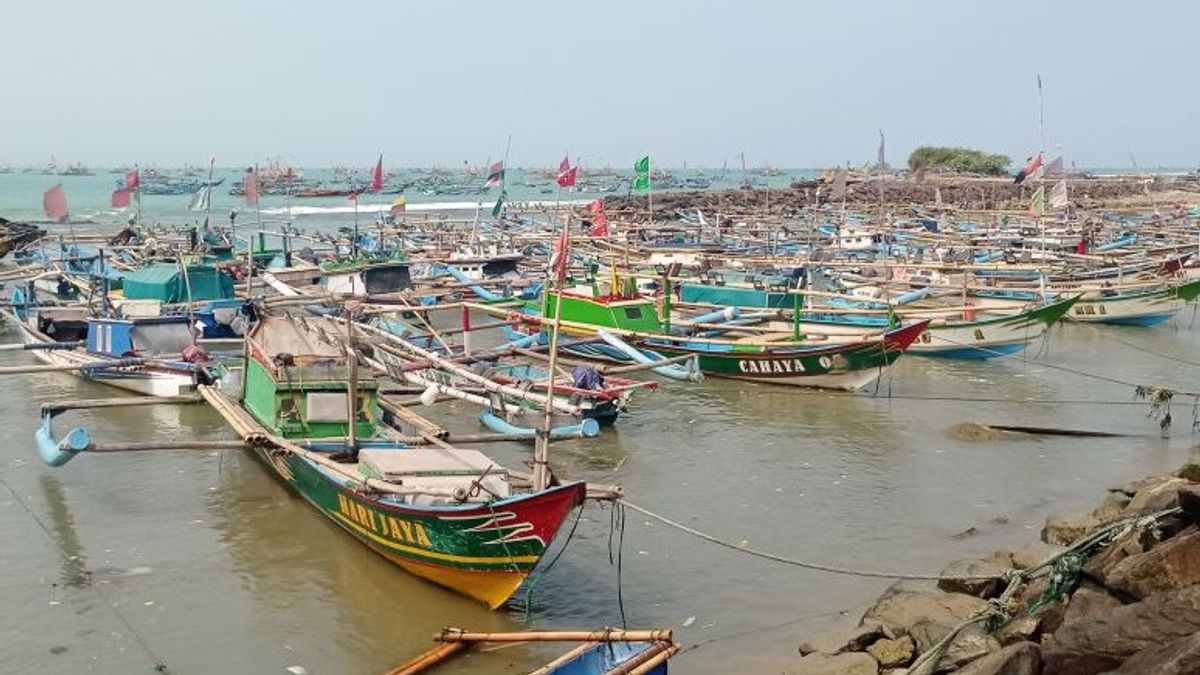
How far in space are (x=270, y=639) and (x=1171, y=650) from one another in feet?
27.5

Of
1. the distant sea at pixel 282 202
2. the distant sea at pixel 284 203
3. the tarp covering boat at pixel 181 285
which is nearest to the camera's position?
the tarp covering boat at pixel 181 285

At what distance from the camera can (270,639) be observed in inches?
482

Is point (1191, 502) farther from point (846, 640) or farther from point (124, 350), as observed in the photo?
point (124, 350)

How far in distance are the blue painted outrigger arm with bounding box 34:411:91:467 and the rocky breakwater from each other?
9287mm

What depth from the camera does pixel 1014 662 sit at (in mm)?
8781

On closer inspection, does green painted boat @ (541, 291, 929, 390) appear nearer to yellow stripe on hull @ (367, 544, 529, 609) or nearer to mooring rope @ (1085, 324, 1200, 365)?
mooring rope @ (1085, 324, 1200, 365)

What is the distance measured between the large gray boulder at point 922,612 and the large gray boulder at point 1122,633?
1.90 meters

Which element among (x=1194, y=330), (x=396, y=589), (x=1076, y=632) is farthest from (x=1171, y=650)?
(x=1194, y=330)

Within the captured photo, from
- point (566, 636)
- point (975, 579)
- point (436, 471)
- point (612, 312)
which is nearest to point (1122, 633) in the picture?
point (975, 579)

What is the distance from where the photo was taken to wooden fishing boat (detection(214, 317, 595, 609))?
11.8 m

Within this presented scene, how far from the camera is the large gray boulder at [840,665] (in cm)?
1048

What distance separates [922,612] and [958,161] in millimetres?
113016

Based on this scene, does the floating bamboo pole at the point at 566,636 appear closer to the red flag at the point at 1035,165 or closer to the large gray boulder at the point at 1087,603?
the large gray boulder at the point at 1087,603

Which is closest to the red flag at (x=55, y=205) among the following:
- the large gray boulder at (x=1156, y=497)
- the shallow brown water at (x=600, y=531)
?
the shallow brown water at (x=600, y=531)
